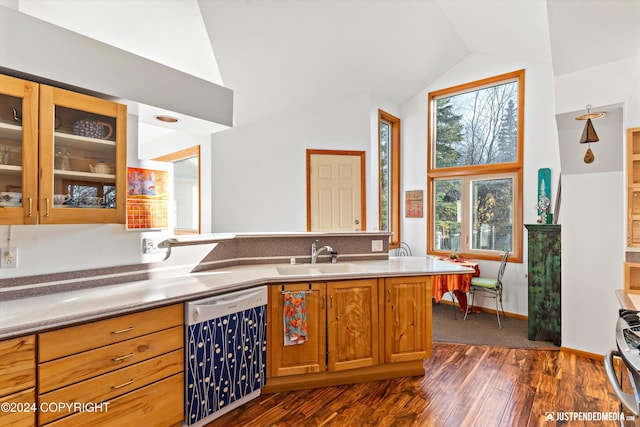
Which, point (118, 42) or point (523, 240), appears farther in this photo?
point (523, 240)

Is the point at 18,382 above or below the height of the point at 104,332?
below

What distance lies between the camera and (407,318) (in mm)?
2635

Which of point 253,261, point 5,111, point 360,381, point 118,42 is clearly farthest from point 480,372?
point 118,42

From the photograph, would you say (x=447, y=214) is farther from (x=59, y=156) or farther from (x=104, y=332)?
(x=59, y=156)

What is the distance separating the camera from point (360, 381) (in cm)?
260

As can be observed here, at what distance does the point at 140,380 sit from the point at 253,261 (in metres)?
1.34

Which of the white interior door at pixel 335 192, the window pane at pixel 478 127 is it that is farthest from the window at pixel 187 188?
the window pane at pixel 478 127

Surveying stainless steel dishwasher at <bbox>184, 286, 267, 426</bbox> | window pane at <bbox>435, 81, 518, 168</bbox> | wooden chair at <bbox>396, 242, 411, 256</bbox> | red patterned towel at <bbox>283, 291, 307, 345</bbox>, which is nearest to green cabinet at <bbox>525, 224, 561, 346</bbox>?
window pane at <bbox>435, 81, 518, 168</bbox>

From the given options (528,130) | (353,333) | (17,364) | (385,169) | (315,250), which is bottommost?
(353,333)

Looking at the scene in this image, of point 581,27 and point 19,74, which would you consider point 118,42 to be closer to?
point 19,74

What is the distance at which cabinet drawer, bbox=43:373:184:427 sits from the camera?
1.60 metres

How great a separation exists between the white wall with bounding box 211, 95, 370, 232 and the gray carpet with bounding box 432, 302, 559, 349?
163cm

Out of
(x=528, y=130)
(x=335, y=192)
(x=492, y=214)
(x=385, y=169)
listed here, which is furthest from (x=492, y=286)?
(x=385, y=169)

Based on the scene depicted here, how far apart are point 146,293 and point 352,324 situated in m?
1.47
